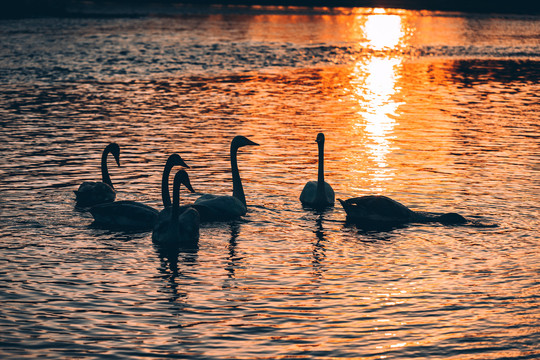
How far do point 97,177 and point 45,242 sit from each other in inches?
200

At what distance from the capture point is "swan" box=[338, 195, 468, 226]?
49.8 ft

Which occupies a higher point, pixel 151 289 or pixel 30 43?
pixel 30 43

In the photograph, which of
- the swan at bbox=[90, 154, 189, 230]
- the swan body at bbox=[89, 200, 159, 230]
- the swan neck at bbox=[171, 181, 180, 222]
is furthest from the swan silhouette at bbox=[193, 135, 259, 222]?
the swan neck at bbox=[171, 181, 180, 222]

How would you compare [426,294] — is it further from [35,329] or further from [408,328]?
[35,329]

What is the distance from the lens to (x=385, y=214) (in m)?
15.2

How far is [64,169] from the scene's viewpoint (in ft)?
64.2

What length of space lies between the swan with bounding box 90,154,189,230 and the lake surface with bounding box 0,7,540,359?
0.39m

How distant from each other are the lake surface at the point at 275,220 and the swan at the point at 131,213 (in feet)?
1.28

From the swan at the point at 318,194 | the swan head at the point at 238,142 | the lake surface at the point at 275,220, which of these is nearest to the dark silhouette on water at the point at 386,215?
the lake surface at the point at 275,220

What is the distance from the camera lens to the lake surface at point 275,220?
33.8 feet

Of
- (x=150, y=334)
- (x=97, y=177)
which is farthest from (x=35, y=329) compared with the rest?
(x=97, y=177)

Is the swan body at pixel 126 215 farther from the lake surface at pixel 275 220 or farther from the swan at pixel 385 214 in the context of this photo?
the swan at pixel 385 214

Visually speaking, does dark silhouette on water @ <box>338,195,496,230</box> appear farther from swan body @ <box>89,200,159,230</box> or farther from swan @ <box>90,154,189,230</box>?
swan body @ <box>89,200,159,230</box>

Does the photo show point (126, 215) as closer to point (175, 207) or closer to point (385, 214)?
point (175, 207)
